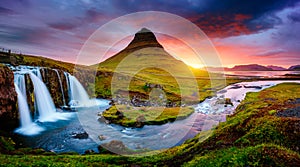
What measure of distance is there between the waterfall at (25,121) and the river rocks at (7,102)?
1.30 metres

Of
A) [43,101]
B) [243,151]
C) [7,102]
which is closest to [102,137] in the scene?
[7,102]

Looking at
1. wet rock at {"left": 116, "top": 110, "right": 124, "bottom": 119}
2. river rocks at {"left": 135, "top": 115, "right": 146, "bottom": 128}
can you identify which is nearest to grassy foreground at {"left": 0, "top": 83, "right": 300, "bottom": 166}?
river rocks at {"left": 135, "top": 115, "right": 146, "bottom": 128}

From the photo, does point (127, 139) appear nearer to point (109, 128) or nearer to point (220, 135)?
point (109, 128)

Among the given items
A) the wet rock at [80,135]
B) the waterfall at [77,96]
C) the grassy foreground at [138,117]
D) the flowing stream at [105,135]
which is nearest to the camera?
the flowing stream at [105,135]

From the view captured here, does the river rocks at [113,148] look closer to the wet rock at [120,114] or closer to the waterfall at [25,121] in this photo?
the waterfall at [25,121]

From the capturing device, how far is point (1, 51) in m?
73.2

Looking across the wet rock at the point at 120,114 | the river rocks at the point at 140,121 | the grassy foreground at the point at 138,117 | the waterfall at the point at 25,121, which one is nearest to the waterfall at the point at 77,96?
the grassy foreground at the point at 138,117

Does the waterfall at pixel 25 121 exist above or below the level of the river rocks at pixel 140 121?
above

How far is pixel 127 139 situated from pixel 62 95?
35.4 metres

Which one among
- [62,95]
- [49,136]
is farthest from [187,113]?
[62,95]

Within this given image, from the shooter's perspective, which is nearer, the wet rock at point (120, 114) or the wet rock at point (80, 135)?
the wet rock at point (80, 135)

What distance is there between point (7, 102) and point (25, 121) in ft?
18.1

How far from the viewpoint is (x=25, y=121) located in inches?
1430

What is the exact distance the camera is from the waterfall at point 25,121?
1305 inches
